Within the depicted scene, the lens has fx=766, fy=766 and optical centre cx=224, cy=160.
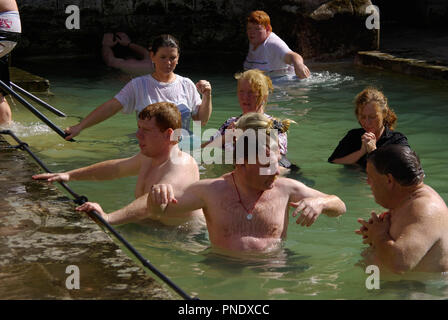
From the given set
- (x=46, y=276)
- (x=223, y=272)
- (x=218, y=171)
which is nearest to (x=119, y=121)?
(x=218, y=171)

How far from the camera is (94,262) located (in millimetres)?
4172

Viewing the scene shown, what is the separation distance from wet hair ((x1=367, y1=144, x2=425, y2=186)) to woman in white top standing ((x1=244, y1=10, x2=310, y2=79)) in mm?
4749

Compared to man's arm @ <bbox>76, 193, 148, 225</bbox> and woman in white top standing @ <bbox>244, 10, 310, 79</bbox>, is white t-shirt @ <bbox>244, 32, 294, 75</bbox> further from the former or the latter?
man's arm @ <bbox>76, 193, 148, 225</bbox>

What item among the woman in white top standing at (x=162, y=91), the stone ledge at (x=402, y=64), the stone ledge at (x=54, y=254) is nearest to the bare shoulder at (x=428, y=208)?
the stone ledge at (x=54, y=254)

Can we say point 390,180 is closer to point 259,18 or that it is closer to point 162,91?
point 162,91

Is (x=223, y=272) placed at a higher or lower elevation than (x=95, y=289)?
lower

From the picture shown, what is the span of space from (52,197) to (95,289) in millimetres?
1698

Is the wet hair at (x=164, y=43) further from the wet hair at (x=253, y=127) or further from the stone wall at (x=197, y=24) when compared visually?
the stone wall at (x=197, y=24)

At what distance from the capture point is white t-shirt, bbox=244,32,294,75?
31.6ft

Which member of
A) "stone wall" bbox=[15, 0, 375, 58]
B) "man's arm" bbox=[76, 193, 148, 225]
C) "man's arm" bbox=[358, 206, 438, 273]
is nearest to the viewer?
"man's arm" bbox=[358, 206, 438, 273]

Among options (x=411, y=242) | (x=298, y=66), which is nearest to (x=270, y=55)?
(x=298, y=66)

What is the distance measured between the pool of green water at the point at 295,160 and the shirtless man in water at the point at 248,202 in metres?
0.15

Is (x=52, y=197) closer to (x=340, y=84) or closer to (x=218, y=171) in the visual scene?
(x=218, y=171)

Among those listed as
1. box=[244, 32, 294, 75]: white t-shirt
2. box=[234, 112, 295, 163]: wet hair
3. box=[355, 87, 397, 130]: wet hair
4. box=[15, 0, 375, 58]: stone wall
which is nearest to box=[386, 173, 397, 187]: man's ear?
box=[234, 112, 295, 163]: wet hair
